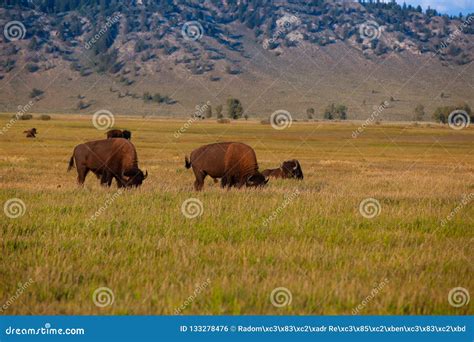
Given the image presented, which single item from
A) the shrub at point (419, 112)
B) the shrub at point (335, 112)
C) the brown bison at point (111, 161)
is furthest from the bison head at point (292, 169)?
the shrub at point (335, 112)

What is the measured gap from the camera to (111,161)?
17.6 meters

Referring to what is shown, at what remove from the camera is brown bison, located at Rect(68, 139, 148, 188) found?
1703 centimetres

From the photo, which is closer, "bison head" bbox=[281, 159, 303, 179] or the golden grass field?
the golden grass field

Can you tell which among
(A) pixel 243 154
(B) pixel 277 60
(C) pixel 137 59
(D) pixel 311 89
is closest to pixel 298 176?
(A) pixel 243 154

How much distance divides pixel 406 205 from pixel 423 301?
7167 millimetres

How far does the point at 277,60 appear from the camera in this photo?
196500 mm

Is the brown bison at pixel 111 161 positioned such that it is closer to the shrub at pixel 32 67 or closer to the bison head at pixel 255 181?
the bison head at pixel 255 181

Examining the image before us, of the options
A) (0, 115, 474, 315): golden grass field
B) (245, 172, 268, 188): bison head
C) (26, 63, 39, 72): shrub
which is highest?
(0, 115, 474, 315): golden grass field

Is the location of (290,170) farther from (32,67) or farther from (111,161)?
(32,67)

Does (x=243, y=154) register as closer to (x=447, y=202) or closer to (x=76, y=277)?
(x=447, y=202)

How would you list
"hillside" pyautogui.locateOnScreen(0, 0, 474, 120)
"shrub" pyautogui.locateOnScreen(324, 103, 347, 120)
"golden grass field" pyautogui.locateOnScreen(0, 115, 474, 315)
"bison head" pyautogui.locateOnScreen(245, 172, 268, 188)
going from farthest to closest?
"hillside" pyautogui.locateOnScreen(0, 0, 474, 120) < "shrub" pyautogui.locateOnScreen(324, 103, 347, 120) < "bison head" pyautogui.locateOnScreen(245, 172, 268, 188) < "golden grass field" pyautogui.locateOnScreen(0, 115, 474, 315)

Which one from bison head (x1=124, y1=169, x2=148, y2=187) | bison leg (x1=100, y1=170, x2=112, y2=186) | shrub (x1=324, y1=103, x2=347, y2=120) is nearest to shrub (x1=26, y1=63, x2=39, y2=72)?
shrub (x1=324, y1=103, x2=347, y2=120)

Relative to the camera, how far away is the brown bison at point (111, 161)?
17.0m

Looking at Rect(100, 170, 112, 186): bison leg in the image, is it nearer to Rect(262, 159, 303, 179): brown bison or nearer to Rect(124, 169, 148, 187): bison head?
Rect(124, 169, 148, 187): bison head
